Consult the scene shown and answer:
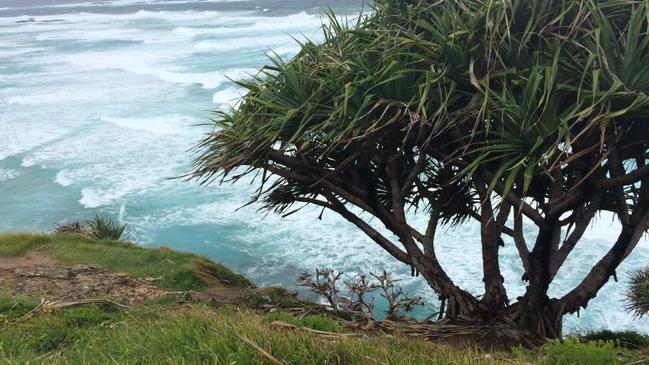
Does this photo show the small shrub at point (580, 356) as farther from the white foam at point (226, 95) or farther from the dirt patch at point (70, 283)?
the white foam at point (226, 95)

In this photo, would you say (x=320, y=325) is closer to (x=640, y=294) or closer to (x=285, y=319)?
(x=285, y=319)

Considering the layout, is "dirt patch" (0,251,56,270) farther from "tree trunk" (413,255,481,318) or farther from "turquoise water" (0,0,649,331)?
"tree trunk" (413,255,481,318)

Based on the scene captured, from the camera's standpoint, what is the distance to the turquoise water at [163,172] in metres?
12.3

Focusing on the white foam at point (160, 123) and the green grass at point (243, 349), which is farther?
the white foam at point (160, 123)

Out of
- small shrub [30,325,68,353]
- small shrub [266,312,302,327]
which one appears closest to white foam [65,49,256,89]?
small shrub [30,325,68,353]

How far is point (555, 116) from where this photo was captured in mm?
4484

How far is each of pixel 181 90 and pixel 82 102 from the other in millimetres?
4157

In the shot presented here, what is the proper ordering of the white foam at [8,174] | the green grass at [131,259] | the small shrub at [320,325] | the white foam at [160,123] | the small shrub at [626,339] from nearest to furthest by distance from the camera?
the small shrub at [320,325] → the small shrub at [626,339] → the green grass at [131,259] → the white foam at [8,174] → the white foam at [160,123]

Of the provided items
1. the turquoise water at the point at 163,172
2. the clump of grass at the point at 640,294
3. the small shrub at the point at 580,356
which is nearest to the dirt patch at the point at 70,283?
the turquoise water at the point at 163,172

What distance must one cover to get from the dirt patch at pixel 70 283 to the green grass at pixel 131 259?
34cm

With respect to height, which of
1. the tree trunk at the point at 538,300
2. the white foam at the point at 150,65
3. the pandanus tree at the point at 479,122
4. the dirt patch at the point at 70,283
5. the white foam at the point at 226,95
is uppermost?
the white foam at the point at 150,65

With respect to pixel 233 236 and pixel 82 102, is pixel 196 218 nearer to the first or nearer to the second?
pixel 233 236

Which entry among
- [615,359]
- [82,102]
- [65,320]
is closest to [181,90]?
[82,102]

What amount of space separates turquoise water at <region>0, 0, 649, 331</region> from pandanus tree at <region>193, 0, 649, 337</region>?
201cm
